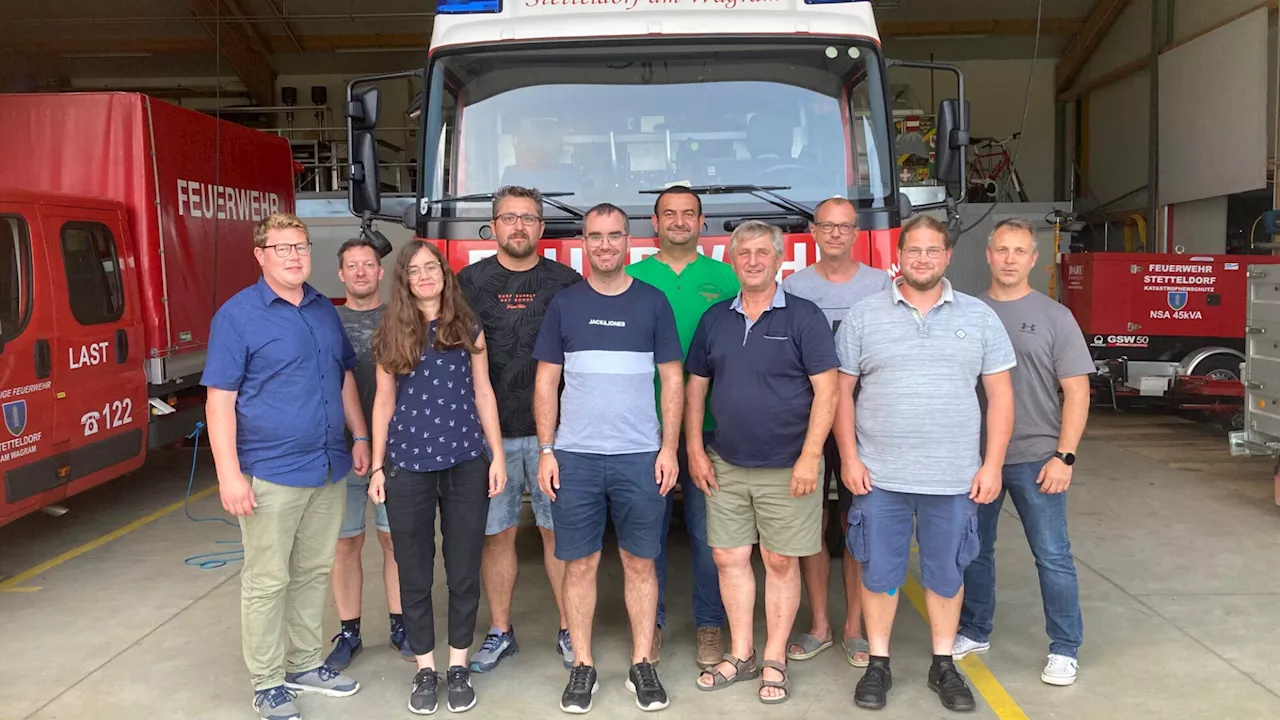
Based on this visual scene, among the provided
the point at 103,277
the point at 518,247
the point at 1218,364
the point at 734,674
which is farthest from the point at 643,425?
the point at 1218,364

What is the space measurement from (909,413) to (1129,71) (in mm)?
16426

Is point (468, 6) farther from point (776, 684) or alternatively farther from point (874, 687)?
point (874, 687)

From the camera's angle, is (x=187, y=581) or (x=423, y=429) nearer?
(x=423, y=429)

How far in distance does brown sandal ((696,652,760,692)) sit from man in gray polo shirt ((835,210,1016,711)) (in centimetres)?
49

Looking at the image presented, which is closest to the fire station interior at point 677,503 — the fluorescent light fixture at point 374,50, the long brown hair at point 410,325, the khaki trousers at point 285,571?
the khaki trousers at point 285,571

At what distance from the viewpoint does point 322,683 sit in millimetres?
4066

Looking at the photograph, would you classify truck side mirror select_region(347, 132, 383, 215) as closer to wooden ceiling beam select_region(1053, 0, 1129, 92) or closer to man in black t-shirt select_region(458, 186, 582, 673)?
man in black t-shirt select_region(458, 186, 582, 673)

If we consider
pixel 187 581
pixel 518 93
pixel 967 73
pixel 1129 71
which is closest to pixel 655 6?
pixel 518 93

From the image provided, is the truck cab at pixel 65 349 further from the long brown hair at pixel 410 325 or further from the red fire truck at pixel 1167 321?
the red fire truck at pixel 1167 321

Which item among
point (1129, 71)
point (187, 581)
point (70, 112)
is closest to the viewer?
point (187, 581)

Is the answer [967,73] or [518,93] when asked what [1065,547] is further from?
[967,73]

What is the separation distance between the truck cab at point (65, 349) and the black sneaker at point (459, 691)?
9.78ft

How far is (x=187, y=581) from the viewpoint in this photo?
573cm

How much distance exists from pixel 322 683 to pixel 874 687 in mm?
2152
